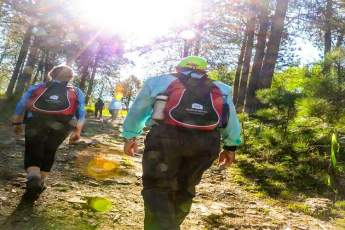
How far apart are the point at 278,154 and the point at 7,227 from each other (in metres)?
6.28

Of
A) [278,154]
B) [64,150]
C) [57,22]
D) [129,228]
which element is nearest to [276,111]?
[278,154]

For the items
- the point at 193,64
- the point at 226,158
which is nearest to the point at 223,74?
the point at 226,158

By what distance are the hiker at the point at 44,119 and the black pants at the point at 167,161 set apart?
214 cm

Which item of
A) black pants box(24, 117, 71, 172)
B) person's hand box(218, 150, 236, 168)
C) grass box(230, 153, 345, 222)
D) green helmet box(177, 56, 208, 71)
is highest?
green helmet box(177, 56, 208, 71)

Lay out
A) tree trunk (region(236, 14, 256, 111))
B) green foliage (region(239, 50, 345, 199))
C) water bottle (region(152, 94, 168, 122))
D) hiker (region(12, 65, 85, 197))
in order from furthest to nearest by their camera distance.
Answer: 1. tree trunk (region(236, 14, 256, 111))
2. green foliage (region(239, 50, 345, 199))
3. hiker (region(12, 65, 85, 197))
4. water bottle (region(152, 94, 168, 122))

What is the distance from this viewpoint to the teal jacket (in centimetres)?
371

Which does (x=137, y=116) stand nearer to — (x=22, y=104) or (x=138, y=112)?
(x=138, y=112)

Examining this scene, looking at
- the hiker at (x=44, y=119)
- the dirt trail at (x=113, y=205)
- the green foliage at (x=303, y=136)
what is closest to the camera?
the dirt trail at (x=113, y=205)

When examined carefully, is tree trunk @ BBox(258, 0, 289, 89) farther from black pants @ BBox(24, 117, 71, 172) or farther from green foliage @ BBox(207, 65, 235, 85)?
green foliage @ BBox(207, 65, 235, 85)

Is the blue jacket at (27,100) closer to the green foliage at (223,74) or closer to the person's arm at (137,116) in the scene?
the person's arm at (137,116)

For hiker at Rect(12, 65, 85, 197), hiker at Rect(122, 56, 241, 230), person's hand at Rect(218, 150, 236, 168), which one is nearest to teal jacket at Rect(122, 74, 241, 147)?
hiker at Rect(122, 56, 241, 230)

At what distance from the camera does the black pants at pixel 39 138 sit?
211 inches

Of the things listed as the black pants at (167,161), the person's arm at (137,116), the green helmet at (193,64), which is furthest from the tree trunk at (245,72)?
the black pants at (167,161)

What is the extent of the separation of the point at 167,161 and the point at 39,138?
2441mm
